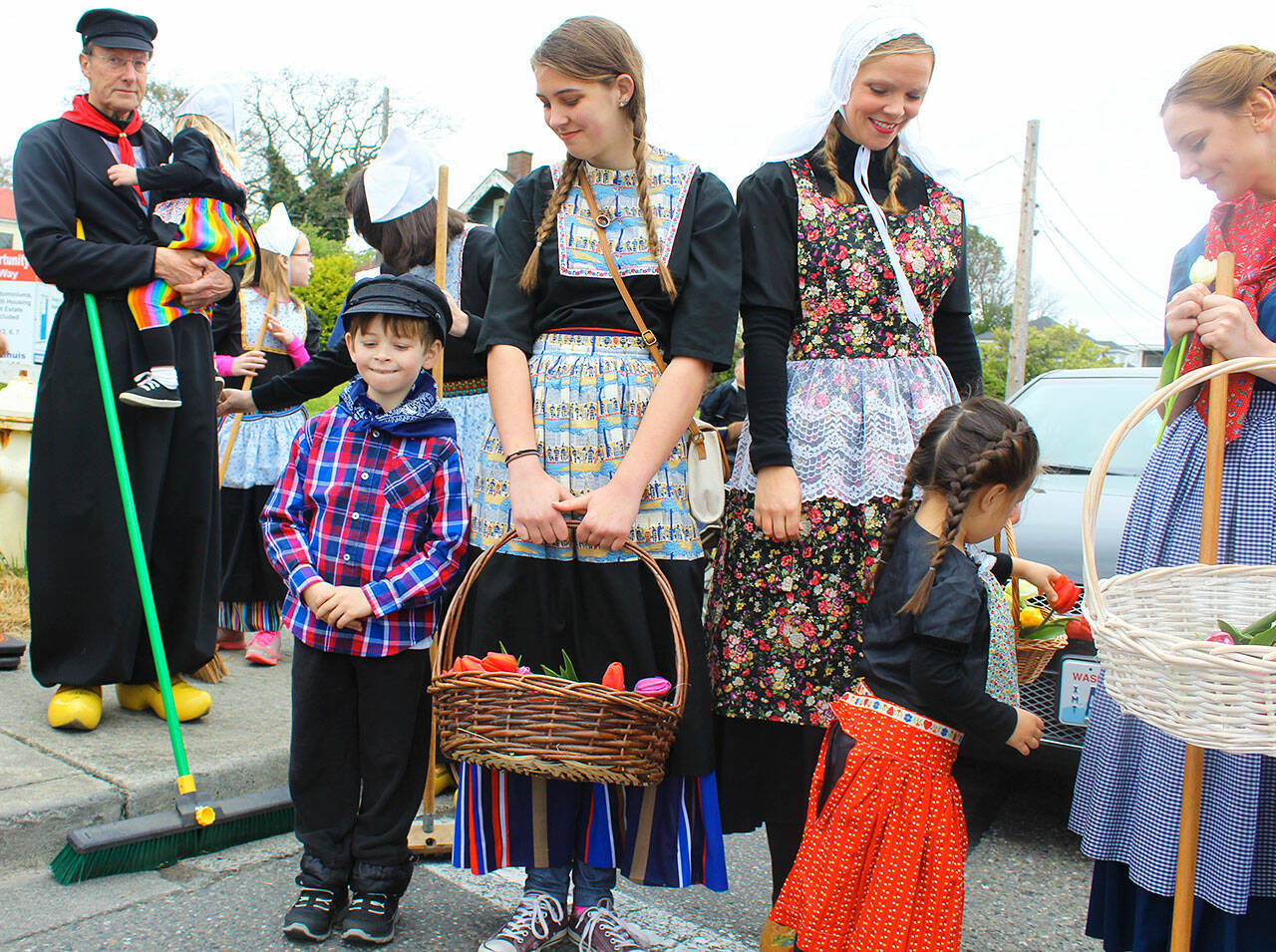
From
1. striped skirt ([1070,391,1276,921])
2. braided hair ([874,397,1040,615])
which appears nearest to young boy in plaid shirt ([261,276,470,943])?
braided hair ([874,397,1040,615])

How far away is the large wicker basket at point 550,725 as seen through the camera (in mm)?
2049

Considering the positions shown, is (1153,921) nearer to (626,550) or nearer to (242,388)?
(626,550)

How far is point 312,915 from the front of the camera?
100 inches

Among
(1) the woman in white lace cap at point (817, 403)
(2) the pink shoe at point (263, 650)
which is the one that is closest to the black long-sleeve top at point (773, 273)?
(1) the woman in white lace cap at point (817, 403)

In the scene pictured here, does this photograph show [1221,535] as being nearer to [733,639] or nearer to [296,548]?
[733,639]

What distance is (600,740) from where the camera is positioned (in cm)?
207

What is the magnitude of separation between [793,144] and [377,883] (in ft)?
6.74

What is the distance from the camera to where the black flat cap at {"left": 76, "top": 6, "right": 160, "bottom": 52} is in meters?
3.30

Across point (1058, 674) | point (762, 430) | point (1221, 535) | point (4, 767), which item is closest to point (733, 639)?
point (762, 430)

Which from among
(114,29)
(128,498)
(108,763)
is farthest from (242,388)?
(108,763)

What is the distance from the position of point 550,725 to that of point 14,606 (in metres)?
4.46

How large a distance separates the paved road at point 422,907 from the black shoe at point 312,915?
0.12 ft

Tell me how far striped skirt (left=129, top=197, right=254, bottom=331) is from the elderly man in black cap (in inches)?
1.8

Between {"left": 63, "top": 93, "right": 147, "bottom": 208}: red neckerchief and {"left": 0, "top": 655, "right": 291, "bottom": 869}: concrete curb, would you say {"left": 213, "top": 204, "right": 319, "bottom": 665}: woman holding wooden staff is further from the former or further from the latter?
{"left": 63, "top": 93, "right": 147, "bottom": 208}: red neckerchief
